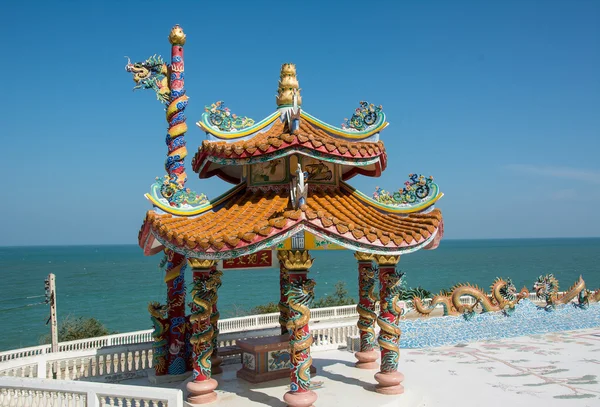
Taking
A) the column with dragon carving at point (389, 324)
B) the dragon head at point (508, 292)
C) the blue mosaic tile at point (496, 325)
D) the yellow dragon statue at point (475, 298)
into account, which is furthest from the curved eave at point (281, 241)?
the dragon head at point (508, 292)

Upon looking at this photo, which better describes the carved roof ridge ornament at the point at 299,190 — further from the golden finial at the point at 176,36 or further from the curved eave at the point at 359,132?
the golden finial at the point at 176,36

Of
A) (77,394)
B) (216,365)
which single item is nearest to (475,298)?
(216,365)

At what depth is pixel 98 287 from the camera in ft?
236

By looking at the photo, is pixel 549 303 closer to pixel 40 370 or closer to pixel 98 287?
pixel 40 370

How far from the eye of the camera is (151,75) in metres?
11.7

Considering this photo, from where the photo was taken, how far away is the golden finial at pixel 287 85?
9750 mm

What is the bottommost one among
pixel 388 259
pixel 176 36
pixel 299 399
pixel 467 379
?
pixel 467 379

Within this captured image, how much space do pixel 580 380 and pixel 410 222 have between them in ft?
18.4

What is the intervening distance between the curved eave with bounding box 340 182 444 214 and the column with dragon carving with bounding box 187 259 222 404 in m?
2.93

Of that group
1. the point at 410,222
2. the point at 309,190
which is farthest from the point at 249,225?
the point at 410,222

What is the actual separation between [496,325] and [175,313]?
1005cm

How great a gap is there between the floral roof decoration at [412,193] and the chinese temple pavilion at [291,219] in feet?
0.06

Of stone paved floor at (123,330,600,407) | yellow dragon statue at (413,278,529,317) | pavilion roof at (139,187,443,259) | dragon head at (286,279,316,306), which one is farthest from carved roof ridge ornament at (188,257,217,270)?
yellow dragon statue at (413,278,529,317)

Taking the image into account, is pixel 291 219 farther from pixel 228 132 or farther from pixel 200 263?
pixel 228 132
